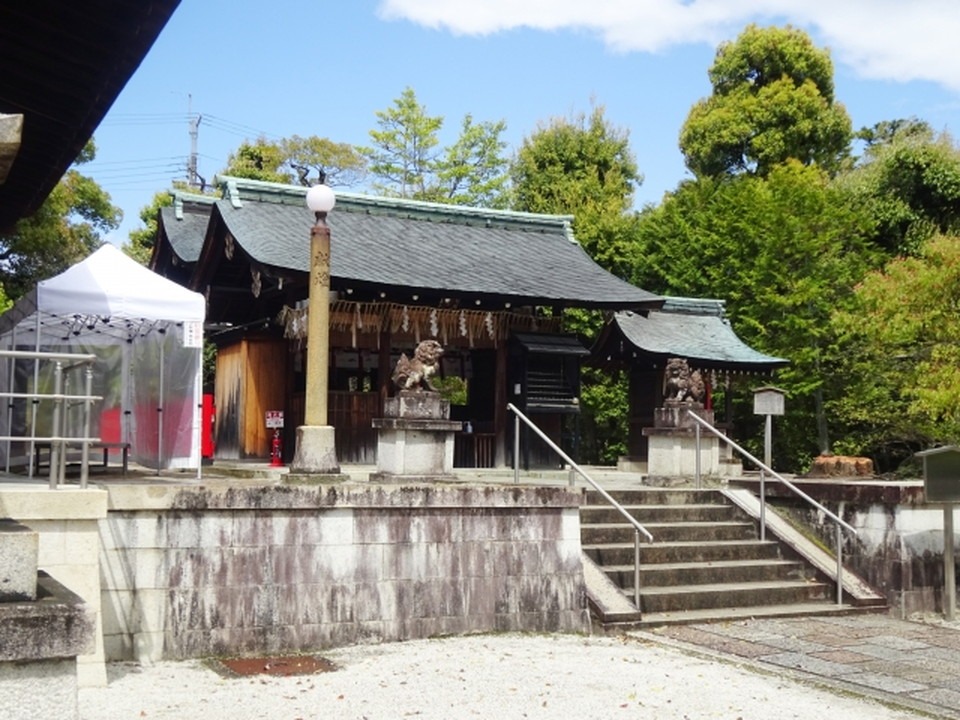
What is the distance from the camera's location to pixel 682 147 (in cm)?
3494

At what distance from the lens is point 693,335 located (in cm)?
2233

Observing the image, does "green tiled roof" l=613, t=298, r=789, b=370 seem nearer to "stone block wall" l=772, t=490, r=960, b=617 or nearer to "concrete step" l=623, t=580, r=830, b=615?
"stone block wall" l=772, t=490, r=960, b=617

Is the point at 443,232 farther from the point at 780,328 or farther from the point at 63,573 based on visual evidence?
the point at 63,573

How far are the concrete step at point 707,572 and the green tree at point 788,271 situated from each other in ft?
39.2

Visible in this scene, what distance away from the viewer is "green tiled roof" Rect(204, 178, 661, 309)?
16781 mm

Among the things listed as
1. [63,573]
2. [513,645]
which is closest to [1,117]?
[63,573]

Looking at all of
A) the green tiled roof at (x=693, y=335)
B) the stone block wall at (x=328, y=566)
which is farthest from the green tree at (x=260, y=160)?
the stone block wall at (x=328, y=566)

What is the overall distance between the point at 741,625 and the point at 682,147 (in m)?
26.8

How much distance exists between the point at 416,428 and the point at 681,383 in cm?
464

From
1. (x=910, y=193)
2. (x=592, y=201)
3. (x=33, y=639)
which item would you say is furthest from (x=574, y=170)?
(x=33, y=639)

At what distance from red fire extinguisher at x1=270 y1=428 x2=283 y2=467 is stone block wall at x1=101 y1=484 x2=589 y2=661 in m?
6.94

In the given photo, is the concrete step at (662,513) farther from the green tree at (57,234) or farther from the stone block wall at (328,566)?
the green tree at (57,234)

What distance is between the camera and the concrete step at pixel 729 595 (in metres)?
10.6

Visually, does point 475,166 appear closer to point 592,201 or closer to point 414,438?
point 592,201
